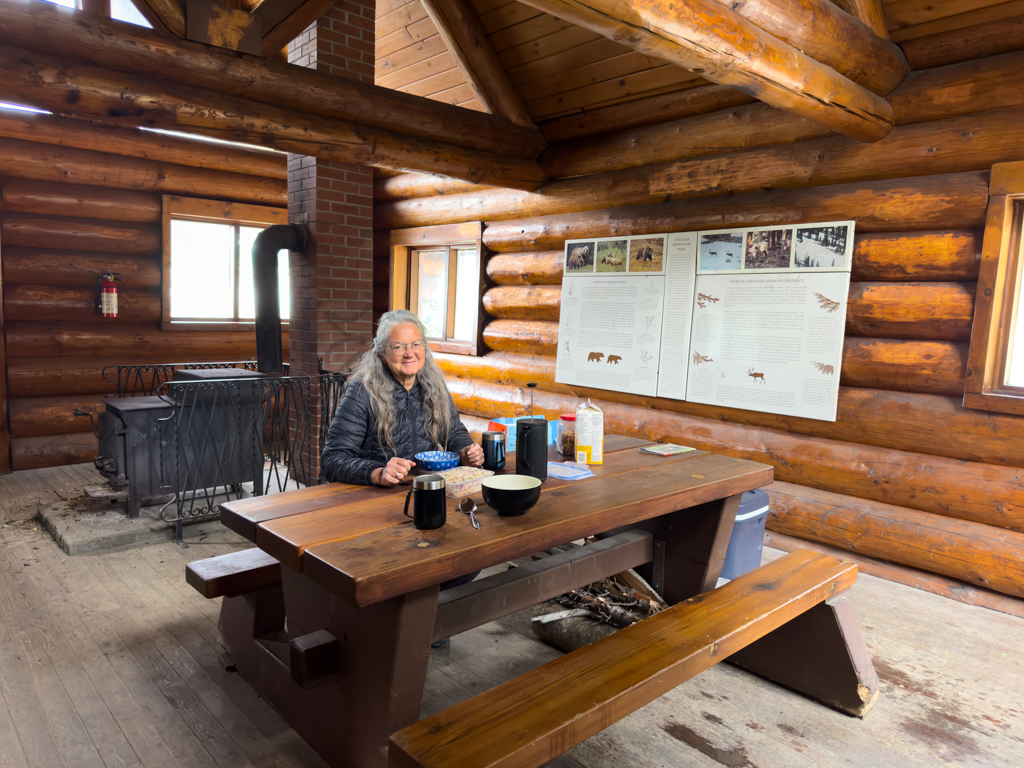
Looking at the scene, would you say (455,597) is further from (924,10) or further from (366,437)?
(924,10)

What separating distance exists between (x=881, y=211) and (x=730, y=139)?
1.16m

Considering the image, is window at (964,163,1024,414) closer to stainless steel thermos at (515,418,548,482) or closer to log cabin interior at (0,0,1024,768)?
log cabin interior at (0,0,1024,768)

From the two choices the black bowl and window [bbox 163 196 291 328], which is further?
window [bbox 163 196 291 328]

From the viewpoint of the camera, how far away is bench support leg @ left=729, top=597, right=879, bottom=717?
106 inches

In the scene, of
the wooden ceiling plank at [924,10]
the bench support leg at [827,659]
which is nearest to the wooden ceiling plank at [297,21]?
the wooden ceiling plank at [924,10]

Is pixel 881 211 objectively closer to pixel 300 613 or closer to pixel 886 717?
pixel 886 717

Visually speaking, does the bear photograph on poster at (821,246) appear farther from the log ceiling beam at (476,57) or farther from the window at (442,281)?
the window at (442,281)

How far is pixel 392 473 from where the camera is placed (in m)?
2.55

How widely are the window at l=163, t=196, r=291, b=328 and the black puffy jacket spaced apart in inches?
179

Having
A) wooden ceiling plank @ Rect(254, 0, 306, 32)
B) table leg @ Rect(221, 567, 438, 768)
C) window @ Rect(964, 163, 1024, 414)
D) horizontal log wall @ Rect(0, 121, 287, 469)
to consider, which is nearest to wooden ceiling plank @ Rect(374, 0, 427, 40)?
wooden ceiling plank @ Rect(254, 0, 306, 32)

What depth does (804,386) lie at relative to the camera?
13.9 ft

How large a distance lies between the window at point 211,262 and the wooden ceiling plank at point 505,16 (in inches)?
132

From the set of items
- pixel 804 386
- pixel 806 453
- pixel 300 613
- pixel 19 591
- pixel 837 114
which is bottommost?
pixel 19 591

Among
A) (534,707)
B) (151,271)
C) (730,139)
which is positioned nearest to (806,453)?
(730,139)
